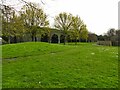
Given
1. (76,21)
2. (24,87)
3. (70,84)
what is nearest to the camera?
(24,87)

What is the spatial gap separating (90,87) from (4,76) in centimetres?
444

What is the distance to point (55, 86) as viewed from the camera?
902cm

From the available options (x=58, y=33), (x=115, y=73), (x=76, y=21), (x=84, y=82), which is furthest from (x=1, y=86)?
(x=58, y=33)

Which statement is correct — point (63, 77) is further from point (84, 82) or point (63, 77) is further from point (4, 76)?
point (4, 76)

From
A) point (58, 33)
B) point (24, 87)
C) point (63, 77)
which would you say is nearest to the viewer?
point (24, 87)

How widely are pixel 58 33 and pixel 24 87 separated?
221 ft

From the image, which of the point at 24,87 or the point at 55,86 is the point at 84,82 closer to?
the point at 55,86

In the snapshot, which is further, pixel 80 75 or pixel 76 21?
pixel 76 21

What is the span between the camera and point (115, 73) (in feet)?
39.9

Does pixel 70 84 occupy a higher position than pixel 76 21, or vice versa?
pixel 76 21

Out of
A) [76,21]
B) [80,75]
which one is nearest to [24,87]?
[80,75]

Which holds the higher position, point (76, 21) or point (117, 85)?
point (76, 21)

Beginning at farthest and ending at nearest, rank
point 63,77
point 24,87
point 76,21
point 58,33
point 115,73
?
1. point 58,33
2. point 76,21
3. point 115,73
4. point 63,77
5. point 24,87

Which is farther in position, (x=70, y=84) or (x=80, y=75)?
(x=80, y=75)
